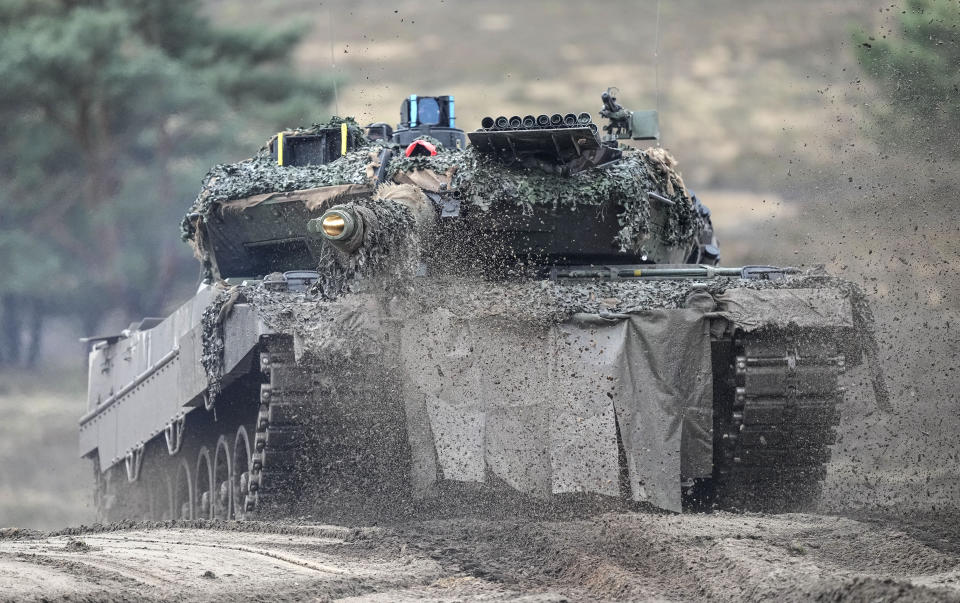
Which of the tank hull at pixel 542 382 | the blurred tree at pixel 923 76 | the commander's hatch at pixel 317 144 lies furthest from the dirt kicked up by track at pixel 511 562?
the blurred tree at pixel 923 76

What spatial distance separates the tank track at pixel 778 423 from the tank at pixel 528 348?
2cm

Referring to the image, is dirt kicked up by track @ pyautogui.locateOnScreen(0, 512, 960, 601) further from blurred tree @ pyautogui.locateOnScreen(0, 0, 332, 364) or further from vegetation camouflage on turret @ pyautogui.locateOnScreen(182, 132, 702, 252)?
blurred tree @ pyautogui.locateOnScreen(0, 0, 332, 364)

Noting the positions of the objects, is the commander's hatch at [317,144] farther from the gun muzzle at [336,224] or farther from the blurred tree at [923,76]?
the blurred tree at [923,76]

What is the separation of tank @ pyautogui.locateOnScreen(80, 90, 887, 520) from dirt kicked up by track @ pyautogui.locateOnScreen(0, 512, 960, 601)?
0.82m

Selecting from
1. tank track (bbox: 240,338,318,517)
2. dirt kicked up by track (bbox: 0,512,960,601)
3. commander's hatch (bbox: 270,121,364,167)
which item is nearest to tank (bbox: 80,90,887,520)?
tank track (bbox: 240,338,318,517)

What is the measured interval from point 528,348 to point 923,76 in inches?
176

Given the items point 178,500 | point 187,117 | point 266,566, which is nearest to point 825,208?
point 178,500

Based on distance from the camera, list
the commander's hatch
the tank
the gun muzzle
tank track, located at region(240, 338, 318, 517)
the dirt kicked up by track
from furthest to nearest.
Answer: the commander's hatch, tank track, located at region(240, 338, 318, 517), the tank, the gun muzzle, the dirt kicked up by track

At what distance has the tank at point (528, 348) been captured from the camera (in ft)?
34.6

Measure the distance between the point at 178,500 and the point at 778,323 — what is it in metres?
6.30

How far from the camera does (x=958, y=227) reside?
12.1 meters

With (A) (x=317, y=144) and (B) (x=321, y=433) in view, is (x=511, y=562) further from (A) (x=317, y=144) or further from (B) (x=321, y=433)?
(A) (x=317, y=144)

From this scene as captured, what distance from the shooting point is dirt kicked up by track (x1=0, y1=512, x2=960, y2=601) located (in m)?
6.93

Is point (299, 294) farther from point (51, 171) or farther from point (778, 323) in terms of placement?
point (51, 171)
